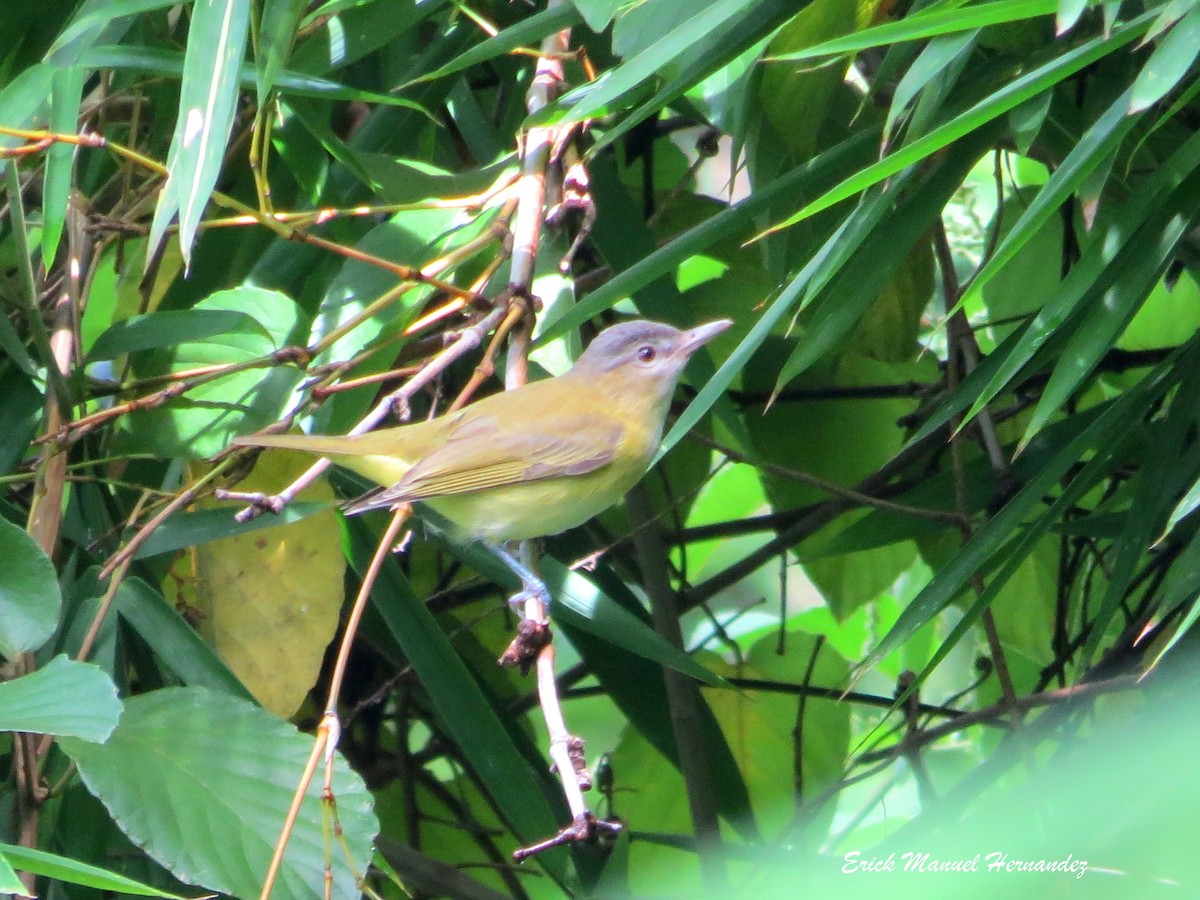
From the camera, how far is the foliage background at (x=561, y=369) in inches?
67.3

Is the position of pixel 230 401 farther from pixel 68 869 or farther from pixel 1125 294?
pixel 1125 294

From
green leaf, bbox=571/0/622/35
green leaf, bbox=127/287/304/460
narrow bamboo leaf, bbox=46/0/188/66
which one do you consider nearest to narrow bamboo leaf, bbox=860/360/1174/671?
green leaf, bbox=571/0/622/35

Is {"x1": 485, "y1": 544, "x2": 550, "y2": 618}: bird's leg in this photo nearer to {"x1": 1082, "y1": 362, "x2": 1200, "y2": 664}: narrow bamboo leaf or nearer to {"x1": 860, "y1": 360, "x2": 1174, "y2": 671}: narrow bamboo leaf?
{"x1": 860, "y1": 360, "x2": 1174, "y2": 671}: narrow bamboo leaf

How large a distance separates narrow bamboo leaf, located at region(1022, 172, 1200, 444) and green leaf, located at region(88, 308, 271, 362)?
1239 millimetres

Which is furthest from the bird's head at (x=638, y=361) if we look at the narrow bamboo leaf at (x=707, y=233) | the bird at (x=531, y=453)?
the narrow bamboo leaf at (x=707, y=233)

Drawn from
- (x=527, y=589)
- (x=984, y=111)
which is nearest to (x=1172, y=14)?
(x=984, y=111)

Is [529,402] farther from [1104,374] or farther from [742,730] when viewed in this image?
[1104,374]

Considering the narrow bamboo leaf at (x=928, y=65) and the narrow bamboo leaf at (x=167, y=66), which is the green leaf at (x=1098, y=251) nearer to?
the narrow bamboo leaf at (x=928, y=65)

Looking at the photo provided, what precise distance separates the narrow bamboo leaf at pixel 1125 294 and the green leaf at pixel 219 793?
1.12 meters

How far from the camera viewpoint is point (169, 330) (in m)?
2.14

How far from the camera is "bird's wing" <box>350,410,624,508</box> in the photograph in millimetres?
2406

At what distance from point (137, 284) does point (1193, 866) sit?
2946 millimetres

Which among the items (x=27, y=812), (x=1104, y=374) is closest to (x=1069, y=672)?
(x=1104, y=374)

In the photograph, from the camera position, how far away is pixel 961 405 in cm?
198
